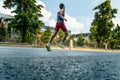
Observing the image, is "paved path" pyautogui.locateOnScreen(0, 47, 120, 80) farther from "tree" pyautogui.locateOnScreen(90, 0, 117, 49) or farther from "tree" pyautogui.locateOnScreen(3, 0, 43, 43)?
"tree" pyautogui.locateOnScreen(90, 0, 117, 49)

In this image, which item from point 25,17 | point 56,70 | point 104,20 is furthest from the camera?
point 104,20

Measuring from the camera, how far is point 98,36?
6488 cm

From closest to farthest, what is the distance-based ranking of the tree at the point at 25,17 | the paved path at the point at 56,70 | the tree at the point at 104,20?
the paved path at the point at 56,70 < the tree at the point at 25,17 < the tree at the point at 104,20

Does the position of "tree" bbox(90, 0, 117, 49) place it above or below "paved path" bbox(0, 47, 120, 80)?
above

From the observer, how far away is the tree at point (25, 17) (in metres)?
52.7

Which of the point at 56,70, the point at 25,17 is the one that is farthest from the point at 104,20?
the point at 56,70

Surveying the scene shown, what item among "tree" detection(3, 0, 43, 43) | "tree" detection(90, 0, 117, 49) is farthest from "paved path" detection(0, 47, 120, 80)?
"tree" detection(90, 0, 117, 49)

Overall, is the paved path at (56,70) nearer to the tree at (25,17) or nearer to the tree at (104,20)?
the tree at (25,17)

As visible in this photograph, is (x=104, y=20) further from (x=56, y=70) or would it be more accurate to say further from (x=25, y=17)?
(x=56, y=70)

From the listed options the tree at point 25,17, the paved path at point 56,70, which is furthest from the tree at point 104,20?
the paved path at point 56,70

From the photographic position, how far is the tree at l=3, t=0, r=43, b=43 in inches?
2073

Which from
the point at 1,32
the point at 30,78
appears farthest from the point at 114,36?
the point at 30,78

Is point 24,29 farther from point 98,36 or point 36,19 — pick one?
point 98,36

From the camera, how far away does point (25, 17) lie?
2039 inches
